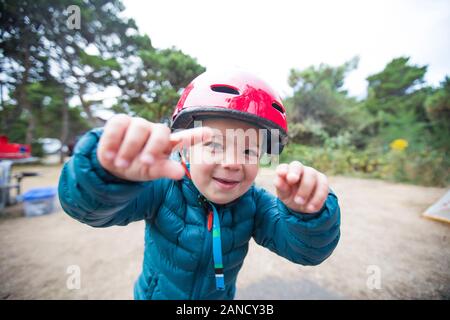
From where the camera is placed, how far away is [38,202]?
3.59m

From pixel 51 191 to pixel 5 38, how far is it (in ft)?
25.7

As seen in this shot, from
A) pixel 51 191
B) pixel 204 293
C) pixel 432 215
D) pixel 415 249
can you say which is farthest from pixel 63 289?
pixel 432 215

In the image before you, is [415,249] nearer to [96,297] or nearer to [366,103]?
[96,297]

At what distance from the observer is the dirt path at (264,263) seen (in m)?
1.80

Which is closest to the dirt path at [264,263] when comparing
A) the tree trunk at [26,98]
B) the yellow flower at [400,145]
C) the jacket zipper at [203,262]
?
the jacket zipper at [203,262]

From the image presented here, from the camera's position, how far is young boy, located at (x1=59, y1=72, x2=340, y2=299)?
0.54 m

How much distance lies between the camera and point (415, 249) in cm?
236

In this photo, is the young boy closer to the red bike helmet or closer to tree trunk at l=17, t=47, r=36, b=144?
the red bike helmet

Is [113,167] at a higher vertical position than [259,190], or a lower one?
higher

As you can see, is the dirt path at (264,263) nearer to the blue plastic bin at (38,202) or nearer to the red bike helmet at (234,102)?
the blue plastic bin at (38,202)

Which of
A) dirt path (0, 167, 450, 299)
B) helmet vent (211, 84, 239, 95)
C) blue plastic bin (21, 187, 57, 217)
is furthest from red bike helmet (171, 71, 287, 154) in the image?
blue plastic bin (21, 187, 57, 217)

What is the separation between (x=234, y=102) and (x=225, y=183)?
343 millimetres

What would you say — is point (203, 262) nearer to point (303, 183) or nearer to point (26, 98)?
point (303, 183)

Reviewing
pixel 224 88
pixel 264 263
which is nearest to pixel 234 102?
pixel 224 88
